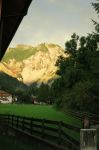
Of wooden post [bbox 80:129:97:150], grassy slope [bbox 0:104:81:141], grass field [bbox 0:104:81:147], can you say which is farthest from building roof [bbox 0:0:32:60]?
grassy slope [bbox 0:104:81:141]

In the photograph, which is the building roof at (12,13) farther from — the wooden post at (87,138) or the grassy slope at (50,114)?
the grassy slope at (50,114)

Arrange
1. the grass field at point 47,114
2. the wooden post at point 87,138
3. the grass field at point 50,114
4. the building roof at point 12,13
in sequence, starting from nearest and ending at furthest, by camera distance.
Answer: the building roof at point 12,13
the wooden post at point 87,138
the grass field at point 50,114
the grass field at point 47,114

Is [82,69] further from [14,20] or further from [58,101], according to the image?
[14,20]

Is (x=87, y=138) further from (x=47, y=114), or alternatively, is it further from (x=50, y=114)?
(x=50, y=114)

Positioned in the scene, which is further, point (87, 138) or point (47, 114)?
point (47, 114)

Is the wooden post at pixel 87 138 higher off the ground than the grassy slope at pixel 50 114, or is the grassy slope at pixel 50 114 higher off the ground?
the grassy slope at pixel 50 114

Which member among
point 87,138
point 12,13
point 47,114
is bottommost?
point 87,138

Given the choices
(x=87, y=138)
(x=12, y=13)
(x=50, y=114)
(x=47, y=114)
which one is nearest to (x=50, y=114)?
(x=50, y=114)

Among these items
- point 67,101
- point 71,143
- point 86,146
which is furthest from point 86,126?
point 67,101

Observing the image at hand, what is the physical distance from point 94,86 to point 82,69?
10655mm

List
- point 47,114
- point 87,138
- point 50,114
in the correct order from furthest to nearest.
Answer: point 50,114
point 47,114
point 87,138

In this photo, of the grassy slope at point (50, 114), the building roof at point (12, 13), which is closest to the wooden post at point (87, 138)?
the building roof at point (12, 13)

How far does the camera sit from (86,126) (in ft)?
33.6

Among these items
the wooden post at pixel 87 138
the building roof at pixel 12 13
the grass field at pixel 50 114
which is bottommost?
the wooden post at pixel 87 138
